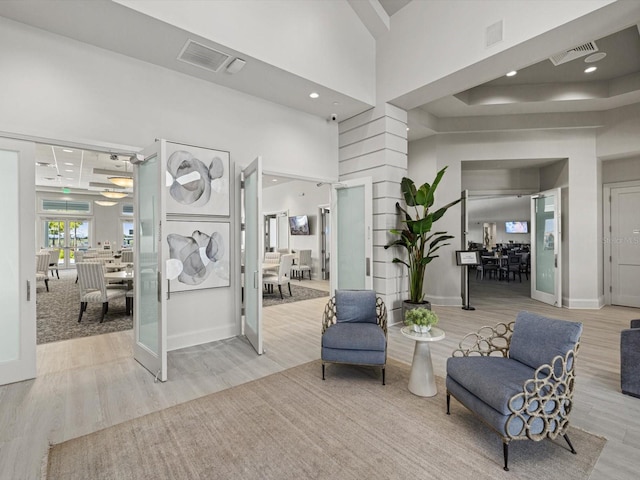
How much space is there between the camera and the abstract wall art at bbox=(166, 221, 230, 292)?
4.05 meters

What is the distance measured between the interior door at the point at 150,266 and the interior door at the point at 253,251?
1.06 meters

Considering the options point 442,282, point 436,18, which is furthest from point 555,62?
point 442,282

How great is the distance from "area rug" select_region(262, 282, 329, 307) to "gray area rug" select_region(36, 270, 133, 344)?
9.05 ft

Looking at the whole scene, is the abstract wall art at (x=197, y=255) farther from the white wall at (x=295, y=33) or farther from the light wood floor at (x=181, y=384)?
the white wall at (x=295, y=33)

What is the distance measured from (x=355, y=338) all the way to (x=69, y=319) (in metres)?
5.40

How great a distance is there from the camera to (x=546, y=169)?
734 centimetres

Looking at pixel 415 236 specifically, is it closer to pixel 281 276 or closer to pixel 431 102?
pixel 431 102

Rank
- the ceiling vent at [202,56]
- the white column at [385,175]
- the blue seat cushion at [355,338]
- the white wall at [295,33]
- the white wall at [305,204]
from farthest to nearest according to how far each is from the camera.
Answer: the white wall at [305,204]
the white column at [385,175]
the ceiling vent at [202,56]
the white wall at [295,33]
the blue seat cushion at [355,338]

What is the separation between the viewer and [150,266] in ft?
11.4

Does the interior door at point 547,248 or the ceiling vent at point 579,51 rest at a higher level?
the ceiling vent at point 579,51

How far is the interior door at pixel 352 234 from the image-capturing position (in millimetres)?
5055

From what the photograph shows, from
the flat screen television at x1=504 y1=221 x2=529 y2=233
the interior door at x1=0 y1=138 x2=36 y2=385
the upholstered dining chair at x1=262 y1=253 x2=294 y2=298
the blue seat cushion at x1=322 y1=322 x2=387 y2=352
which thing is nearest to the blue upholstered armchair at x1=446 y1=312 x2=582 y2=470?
the blue seat cushion at x1=322 y1=322 x2=387 y2=352

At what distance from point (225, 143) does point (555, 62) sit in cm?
491

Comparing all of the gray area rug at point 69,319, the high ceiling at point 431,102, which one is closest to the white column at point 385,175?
the high ceiling at point 431,102
